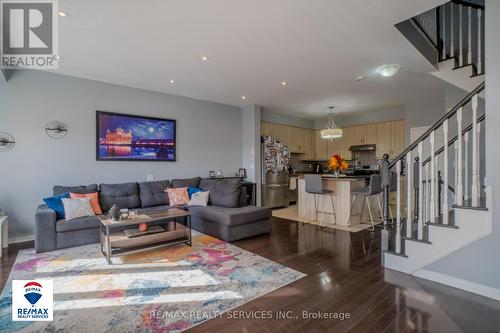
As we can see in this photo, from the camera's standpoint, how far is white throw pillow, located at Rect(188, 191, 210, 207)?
4750 mm

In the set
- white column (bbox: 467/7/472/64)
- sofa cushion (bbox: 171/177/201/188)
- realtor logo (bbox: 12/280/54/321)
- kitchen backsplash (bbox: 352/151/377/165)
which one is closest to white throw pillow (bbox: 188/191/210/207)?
sofa cushion (bbox: 171/177/201/188)

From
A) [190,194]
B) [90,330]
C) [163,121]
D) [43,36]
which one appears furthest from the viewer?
[163,121]

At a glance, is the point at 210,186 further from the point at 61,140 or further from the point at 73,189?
the point at 61,140

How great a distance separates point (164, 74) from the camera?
4305mm

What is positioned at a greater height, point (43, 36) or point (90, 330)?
point (43, 36)

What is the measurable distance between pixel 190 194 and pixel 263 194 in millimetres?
2230

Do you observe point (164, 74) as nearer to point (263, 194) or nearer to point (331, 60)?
point (331, 60)

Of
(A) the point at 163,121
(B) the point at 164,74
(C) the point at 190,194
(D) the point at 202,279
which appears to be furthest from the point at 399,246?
(A) the point at 163,121


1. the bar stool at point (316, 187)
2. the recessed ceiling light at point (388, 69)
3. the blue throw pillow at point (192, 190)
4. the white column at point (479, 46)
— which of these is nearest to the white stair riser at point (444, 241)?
the bar stool at point (316, 187)

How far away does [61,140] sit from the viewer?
4277 mm

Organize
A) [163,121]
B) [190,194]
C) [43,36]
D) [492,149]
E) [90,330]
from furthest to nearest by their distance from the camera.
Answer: [163,121]
[190,194]
[43,36]
[492,149]
[90,330]

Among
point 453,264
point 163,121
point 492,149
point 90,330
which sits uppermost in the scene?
point 163,121

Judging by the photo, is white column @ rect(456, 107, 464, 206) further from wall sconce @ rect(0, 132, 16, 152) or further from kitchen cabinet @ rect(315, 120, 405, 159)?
wall sconce @ rect(0, 132, 16, 152)

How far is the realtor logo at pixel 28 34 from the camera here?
253 cm
